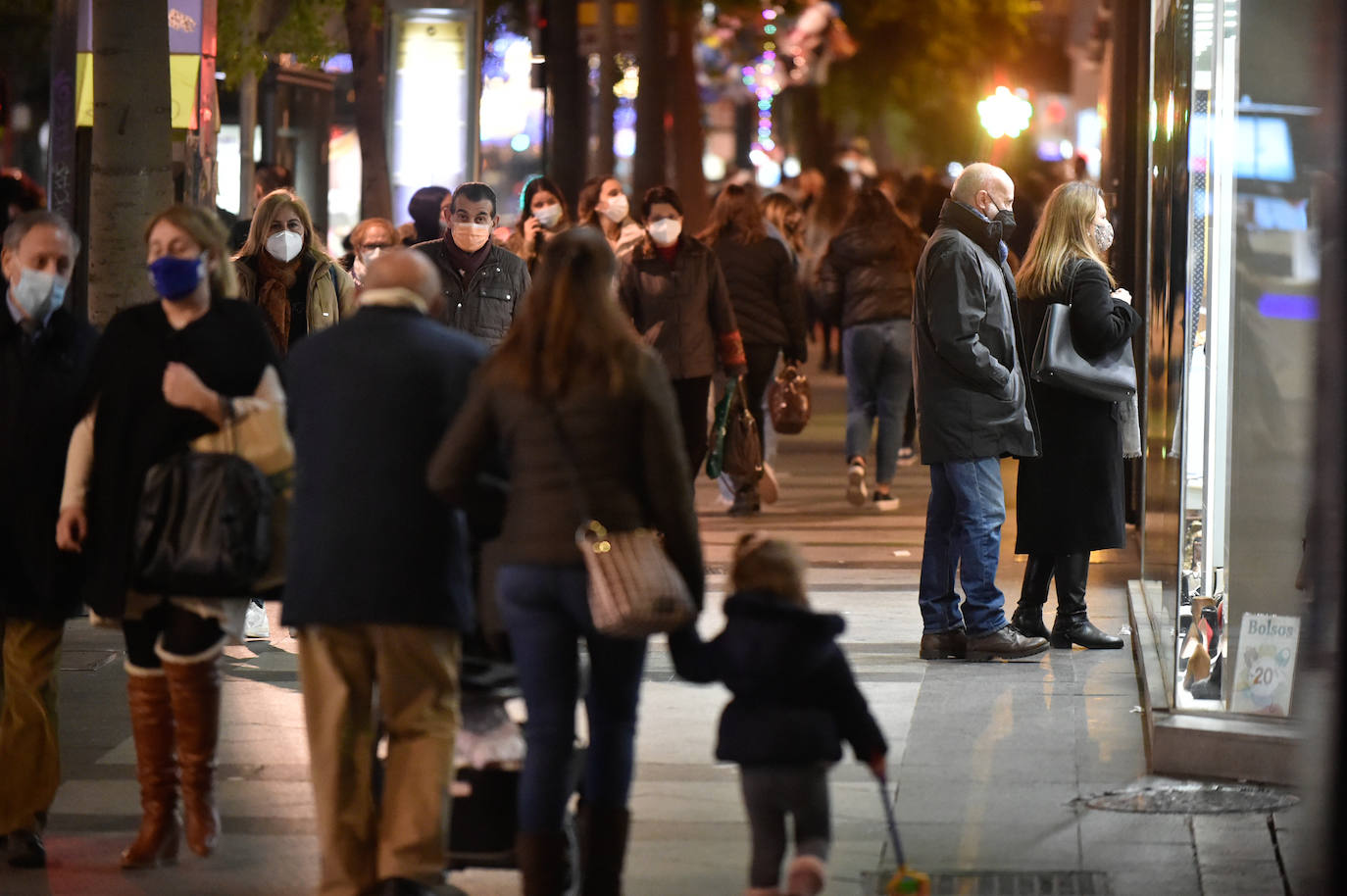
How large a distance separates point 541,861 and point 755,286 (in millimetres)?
9219

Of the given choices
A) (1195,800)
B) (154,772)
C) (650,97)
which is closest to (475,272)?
(154,772)

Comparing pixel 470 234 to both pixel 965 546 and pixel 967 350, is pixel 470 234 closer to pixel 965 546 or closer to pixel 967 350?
pixel 967 350

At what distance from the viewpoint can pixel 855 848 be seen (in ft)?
22.5

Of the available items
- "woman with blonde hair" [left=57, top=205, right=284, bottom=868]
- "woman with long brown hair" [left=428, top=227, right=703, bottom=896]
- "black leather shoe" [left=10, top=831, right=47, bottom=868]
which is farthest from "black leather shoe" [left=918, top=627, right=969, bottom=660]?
"black leather shoe" [left=10, top=831, right=47, bottom=868]

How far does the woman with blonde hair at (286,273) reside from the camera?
969 cm

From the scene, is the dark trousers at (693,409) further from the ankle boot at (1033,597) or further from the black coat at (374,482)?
the black coat at (374,482)

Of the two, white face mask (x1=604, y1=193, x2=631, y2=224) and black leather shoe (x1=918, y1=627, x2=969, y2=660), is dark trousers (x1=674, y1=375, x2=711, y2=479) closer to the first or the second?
white face mask (x1=604, y1=193, x2=631, y2=224)

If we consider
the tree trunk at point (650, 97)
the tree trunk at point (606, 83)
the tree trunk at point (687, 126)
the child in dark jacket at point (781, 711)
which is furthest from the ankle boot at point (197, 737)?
the tree trunk at point (687, 126)

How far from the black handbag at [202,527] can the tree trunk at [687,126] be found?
88.6ft

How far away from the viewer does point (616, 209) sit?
49.2 feet

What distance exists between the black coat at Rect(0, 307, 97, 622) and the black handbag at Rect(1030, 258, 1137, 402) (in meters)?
4.21

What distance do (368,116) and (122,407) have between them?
14675 mm

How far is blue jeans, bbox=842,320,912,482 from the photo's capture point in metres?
15.4

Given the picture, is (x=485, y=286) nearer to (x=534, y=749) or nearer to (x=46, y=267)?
(x=46, y=267)
